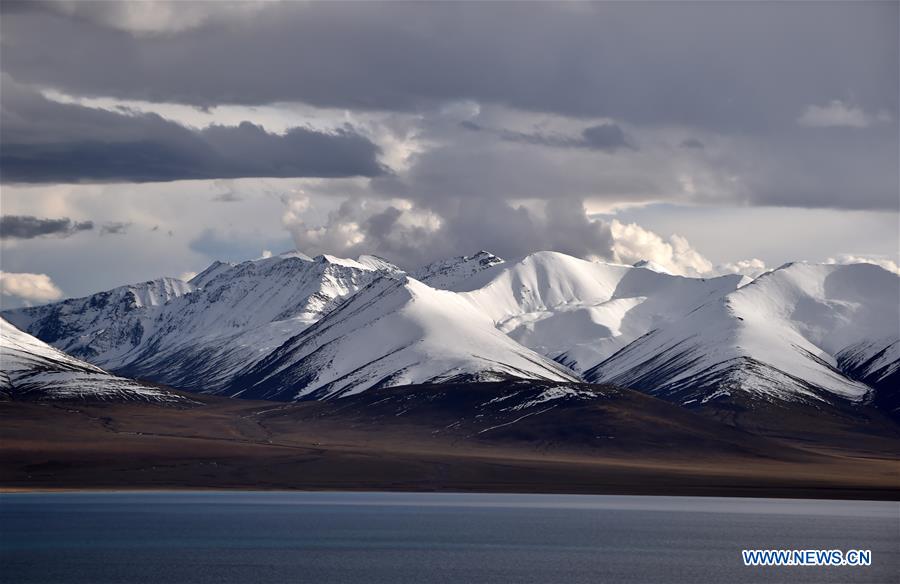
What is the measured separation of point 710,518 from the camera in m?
188

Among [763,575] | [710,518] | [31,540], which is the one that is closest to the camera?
[763,575]

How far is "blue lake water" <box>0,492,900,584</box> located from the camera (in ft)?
402

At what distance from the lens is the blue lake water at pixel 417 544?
402 feet

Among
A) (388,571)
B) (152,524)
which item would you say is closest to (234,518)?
(152,524)

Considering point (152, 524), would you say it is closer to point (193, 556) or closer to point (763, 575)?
point (193, 556)

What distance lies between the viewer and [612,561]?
135m

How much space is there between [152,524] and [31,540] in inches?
1005

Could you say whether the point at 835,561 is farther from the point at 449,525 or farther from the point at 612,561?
the point at 449,525

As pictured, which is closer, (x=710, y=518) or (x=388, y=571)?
(x=388, y=571)

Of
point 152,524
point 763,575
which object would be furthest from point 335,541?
point 763,575

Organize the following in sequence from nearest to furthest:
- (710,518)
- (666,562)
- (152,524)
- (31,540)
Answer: (666,562)
(31,540)
(152,524)
(710,518)

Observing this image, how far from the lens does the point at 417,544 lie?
149000 mm

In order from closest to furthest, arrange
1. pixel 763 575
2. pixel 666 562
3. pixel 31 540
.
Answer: pixel 763 575
pixel 666 562
pixel 31 540

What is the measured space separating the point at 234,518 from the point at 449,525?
29.1 metres
